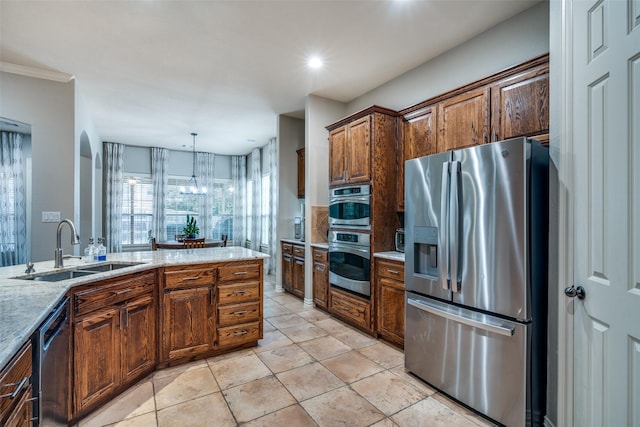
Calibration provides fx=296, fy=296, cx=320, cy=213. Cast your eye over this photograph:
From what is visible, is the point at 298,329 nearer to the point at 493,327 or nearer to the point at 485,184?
the point at 493,327

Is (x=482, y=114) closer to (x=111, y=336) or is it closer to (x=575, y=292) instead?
(x=575, y=292)

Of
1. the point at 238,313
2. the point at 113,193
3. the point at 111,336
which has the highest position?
the point at 113,193

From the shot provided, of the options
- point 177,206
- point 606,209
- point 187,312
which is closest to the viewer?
point 606,209

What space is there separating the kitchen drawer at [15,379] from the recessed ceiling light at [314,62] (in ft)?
10.5

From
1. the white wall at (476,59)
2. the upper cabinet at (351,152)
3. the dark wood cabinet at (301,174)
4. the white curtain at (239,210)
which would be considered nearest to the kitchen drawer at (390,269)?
the upper cabinet at (351,152)

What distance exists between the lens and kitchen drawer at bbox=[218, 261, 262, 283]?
2.68 m

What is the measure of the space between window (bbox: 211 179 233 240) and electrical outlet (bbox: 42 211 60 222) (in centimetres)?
433

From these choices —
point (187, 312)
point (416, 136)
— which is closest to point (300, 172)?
point (416, 136)

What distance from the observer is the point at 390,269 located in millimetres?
2922

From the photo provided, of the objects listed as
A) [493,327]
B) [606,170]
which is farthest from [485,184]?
[493,327]

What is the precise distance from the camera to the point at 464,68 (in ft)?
9.65

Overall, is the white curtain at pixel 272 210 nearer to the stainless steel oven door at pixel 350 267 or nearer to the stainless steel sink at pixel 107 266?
the stainless steel oven door at pixel 350 267

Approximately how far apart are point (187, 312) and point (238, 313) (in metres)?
0.45

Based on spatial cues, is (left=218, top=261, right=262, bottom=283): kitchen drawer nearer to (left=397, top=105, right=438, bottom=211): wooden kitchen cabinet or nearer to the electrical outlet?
(left=397, top=105, right=438, bottom=211): wooden kitchen cabinet
